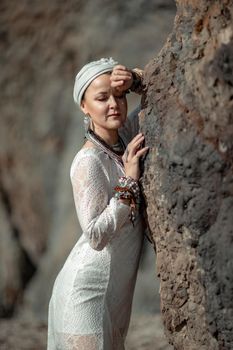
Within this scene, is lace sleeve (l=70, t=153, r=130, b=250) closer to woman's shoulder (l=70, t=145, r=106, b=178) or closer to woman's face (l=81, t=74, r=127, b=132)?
woman's shoulder (l=70, t=145, r=106, b=178)

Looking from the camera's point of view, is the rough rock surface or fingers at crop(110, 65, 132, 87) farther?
fingers at crop(110, 65, 132, 87)

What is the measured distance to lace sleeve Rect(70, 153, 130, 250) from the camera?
252 cm

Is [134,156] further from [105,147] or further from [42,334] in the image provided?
[42,334]

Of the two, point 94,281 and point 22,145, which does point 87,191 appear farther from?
point 22,145

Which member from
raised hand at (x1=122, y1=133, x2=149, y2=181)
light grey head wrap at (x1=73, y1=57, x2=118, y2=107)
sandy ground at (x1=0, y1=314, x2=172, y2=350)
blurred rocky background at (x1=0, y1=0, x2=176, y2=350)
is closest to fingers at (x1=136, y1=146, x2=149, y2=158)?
raised hand at (x1=122, y1=133, x2=149, y2=181)

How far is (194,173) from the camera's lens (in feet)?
7.68

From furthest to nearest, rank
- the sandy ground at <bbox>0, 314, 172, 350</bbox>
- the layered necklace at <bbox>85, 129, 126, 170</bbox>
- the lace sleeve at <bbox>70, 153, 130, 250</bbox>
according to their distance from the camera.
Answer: the sandy ground at <bbox>0, 314, 172, 350</bbox> → the layered necklace at <bbox>85, 129, 126, 170</bbox> → the lace sleeve at <bbox>70, 153, 130, 250</bbox>

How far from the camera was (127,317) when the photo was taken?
8.89 feet

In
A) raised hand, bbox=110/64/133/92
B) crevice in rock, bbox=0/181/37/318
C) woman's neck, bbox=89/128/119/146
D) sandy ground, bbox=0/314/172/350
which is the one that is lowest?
sandy ground, bbox=0/314/172/350

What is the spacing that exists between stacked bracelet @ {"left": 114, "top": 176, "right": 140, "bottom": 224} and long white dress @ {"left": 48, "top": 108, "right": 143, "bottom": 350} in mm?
21

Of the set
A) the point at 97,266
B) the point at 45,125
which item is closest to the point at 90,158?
the point at 97,266

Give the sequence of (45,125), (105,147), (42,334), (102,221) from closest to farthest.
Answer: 1. (102,221)
2. (105,147)
3. (42,334)
4. (45,125)

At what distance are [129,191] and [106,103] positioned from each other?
268 mm

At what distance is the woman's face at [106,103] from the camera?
8.54ft
